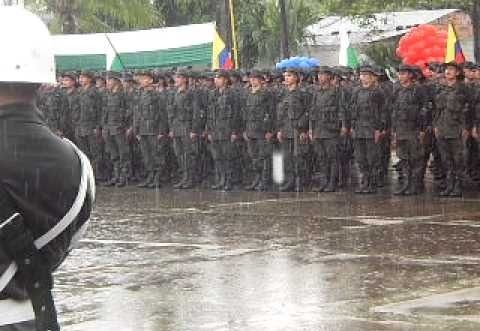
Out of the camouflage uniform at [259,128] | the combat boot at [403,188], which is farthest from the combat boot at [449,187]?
the camouflage uniform at [259,128]

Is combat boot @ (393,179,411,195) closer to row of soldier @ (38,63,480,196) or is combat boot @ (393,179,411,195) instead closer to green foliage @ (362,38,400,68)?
row of soldier @ (38,63,480,196)

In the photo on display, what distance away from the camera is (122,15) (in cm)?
3622

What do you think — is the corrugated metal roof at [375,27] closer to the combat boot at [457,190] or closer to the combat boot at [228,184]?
the combat boot at [228,184]

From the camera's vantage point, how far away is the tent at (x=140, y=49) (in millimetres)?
25766

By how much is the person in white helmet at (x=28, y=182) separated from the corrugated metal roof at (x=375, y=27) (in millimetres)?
27122

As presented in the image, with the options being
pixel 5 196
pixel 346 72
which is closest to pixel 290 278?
pixel 5 196

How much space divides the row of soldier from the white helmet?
38.3ft

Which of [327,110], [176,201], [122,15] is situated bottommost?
[176,201]

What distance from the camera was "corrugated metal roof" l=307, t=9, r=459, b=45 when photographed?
3277cm

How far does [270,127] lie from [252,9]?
19.9 m

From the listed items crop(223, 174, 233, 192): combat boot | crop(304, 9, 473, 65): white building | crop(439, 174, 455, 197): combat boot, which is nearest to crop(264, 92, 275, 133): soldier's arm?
crop(223, 174, 233, 192): combat boot

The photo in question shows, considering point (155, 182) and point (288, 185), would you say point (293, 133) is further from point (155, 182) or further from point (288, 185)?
point (155, 182)

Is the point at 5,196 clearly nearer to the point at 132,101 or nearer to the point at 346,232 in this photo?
the point at 346,232

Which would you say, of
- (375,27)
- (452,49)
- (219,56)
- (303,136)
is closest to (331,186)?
(303,136)
